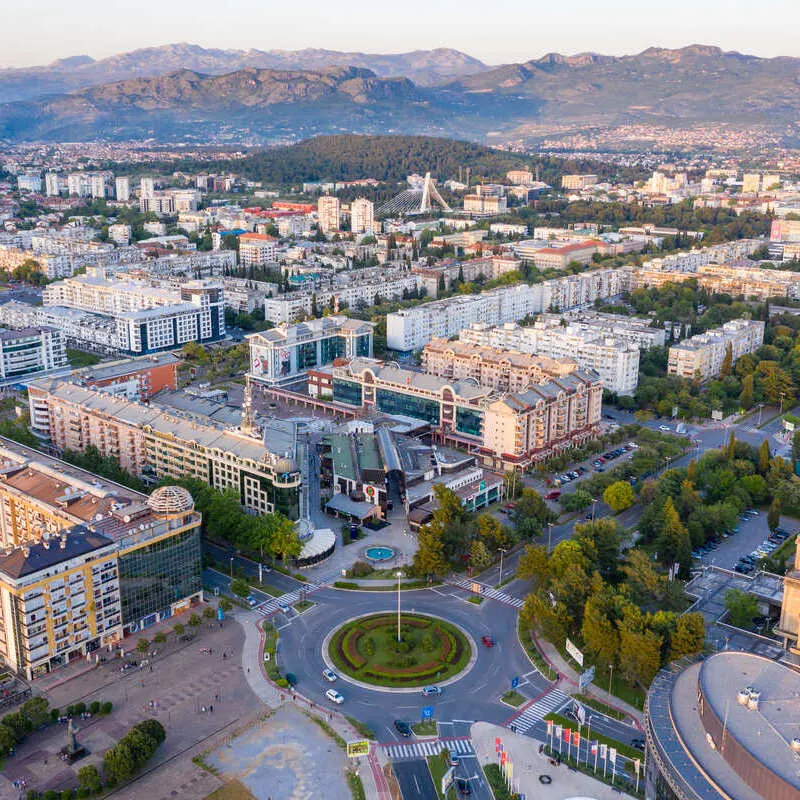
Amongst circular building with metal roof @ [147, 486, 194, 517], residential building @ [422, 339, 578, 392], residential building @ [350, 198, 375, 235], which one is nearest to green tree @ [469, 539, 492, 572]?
circular building with metal roof @ [147, 486, 194, 517]

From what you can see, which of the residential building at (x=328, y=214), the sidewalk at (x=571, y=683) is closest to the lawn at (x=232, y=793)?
the sidewalk at (x=571, y=683)

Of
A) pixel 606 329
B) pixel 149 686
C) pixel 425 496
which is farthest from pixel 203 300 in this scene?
pixel 149 686

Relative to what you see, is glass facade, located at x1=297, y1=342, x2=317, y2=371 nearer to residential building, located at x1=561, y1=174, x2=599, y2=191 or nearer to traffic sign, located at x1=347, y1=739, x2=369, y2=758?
traffic sign, located at x1=347, y1=739, x2=369, y2=758

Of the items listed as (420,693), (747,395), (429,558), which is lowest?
(420,693)

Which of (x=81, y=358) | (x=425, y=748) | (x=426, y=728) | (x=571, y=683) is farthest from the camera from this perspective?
(x=81, y=358)

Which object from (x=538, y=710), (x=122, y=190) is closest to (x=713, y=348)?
(x=538, y=710)

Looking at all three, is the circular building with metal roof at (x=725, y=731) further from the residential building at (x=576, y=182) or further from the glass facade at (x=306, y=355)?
the residential building at (x=576, y=182)

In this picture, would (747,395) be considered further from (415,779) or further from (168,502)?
(415,779)
